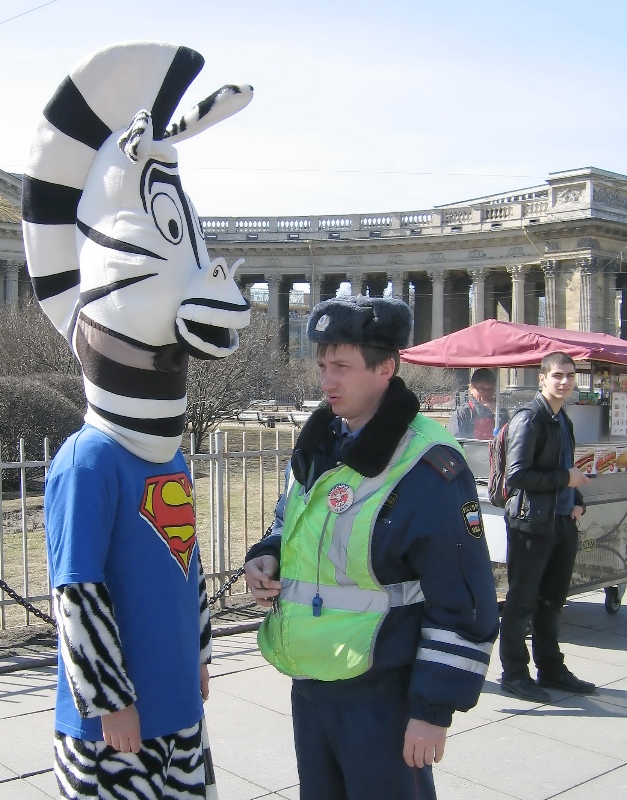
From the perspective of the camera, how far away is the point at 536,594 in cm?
545

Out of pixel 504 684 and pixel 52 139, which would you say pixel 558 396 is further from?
pixel 52 139

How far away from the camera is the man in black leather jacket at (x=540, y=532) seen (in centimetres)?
538

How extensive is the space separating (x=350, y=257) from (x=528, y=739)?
48.6 meters

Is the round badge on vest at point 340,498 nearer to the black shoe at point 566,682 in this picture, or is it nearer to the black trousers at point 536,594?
the black trousers at point 536,594

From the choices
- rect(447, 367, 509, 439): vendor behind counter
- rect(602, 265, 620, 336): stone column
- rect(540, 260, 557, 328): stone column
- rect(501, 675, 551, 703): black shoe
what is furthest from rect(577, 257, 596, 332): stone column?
rect(501, 675, 551, 703): black shoe

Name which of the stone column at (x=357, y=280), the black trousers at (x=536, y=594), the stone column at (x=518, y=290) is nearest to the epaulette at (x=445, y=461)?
the black trousers at (x=536, y=594)

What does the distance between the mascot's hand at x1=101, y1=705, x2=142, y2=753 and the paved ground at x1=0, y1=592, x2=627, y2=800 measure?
1731 millimetres

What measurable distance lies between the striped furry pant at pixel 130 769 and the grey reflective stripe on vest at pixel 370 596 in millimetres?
615

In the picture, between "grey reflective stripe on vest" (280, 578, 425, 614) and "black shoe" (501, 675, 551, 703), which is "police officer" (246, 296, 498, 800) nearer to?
"grey reflective stripe on vest" (280, 578, 425, 614)

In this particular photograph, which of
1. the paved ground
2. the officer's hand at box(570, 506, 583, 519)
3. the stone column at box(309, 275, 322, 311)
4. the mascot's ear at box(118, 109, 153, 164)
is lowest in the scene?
the paved ground

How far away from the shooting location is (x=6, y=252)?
46.3 meters

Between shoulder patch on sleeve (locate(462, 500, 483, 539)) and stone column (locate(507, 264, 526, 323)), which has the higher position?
stone column (locate(507, 264, 526, 323))

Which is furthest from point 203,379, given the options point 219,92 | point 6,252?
point 6,252

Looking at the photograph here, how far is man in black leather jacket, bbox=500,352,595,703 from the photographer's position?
5383mm
